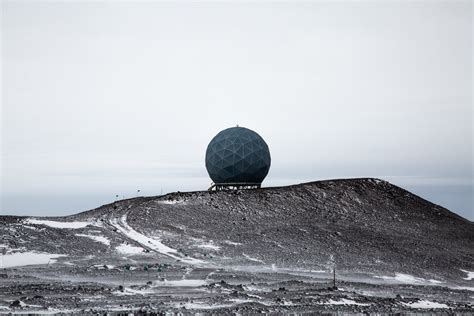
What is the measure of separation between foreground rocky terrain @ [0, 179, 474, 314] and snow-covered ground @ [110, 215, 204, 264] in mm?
88

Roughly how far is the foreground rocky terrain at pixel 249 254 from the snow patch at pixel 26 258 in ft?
0.42

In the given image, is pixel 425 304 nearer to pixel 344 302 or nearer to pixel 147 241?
pixel 344 302

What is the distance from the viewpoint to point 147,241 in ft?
158

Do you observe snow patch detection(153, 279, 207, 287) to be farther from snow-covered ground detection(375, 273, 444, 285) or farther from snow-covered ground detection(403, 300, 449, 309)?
snow-covered ground detection(375, 273, 444, 285)

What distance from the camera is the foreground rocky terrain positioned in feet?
99.0

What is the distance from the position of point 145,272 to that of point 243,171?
27007 millimetres

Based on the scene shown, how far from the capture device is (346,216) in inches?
2287

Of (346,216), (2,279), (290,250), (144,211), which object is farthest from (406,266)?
(2,279)

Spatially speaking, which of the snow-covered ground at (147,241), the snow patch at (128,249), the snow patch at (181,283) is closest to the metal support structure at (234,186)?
the snow-covered ground at (147,241)

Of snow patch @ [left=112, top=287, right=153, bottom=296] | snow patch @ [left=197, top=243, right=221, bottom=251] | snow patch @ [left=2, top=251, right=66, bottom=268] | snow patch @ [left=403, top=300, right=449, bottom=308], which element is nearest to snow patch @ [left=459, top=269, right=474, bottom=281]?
snow patch @ [left=403, top=300, right=449, bottom=308]

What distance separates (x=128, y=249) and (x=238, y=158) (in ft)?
67.6

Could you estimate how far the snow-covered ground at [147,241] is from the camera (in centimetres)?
4373

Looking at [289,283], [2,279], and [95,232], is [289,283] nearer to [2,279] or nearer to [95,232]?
[2,279]

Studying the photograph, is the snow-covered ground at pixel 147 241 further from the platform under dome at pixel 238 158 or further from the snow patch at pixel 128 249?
the platform under dome at pixel 238 158
